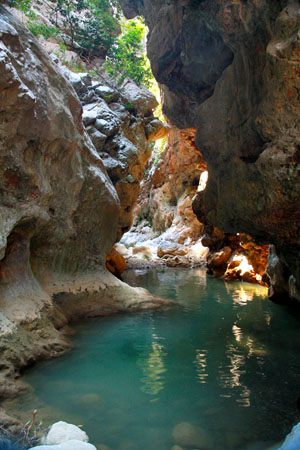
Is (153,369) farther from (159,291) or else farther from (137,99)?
(137,99)

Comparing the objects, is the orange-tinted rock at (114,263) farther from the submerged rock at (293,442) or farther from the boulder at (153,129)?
the submerged rock at (293,442)

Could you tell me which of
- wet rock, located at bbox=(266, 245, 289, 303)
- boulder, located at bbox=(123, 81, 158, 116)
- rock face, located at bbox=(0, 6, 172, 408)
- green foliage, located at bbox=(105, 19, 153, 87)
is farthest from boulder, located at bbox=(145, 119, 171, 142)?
wet rock, located at bbox=(266, 245, 289, 303)

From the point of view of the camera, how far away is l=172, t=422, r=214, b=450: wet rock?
290 centimetres

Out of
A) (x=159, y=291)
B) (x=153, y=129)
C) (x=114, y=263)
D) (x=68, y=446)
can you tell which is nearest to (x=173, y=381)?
(x=68, y=446)

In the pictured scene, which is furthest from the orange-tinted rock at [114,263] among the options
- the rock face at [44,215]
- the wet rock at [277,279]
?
the wet rock at [277,279]

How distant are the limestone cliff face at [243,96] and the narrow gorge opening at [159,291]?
31 millimetres

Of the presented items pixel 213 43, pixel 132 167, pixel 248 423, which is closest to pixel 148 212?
pixel 132 167

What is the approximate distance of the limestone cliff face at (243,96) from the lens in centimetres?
449

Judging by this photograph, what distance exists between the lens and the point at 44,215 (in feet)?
19.4

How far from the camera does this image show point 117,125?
41.1 feet

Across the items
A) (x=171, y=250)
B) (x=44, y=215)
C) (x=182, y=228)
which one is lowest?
(x=171, y=250)

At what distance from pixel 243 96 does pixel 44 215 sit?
14.2 ft

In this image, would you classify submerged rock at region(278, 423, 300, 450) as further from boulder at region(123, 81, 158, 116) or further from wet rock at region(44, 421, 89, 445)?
boulder at region(123, 81, 158, 116)

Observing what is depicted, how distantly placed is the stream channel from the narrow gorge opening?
0.02m
